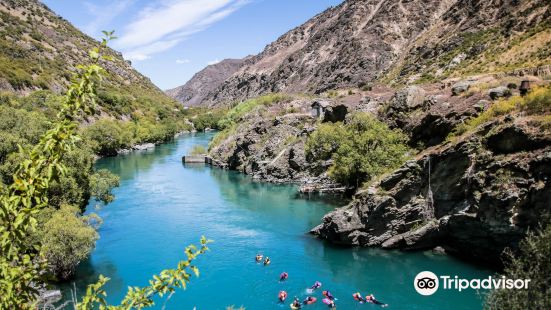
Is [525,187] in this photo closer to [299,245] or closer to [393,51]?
[299,245]

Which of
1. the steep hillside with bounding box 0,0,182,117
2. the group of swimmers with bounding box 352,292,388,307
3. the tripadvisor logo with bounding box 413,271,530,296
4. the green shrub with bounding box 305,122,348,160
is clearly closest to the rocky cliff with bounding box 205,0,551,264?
the green shrub with bounding box 305,122,348,160

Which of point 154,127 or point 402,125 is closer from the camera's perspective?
point 402,125

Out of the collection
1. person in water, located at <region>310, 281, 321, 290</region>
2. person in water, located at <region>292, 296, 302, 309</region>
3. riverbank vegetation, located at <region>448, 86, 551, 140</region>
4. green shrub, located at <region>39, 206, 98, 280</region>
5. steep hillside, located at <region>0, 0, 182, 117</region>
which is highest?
steep hillside, located at <region>0, 0, 182, 117</region>

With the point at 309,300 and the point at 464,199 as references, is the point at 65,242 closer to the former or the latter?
the point at 309,300

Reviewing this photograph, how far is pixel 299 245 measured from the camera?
4441 centimetres

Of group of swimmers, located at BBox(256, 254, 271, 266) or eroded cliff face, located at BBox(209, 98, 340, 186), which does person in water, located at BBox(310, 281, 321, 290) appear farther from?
eroded cliff face, located at BBox(209, 98, 340, 186)

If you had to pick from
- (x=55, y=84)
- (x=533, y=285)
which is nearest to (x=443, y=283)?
(x=533, y=285)

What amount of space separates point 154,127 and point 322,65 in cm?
8115

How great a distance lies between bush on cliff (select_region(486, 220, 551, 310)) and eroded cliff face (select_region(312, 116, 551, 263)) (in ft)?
42.8

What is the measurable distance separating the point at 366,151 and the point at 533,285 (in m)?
37.9

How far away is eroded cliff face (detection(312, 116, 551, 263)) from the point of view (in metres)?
34.4

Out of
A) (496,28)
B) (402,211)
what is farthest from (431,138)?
(496,28)

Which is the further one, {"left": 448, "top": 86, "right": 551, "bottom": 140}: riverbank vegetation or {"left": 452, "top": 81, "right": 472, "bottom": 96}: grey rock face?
{"left": 452, "top": 81, "right": 472, "bottom": 96}: grey rock face

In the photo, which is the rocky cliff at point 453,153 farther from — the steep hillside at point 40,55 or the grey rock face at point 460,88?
the steep hillside at point 40,55
